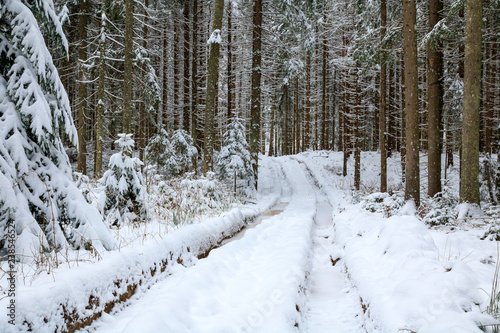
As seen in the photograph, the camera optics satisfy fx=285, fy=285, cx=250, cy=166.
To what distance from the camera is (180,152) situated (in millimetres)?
A: 17000

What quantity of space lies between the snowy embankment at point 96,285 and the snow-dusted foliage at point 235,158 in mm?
9825

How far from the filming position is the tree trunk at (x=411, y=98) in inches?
318

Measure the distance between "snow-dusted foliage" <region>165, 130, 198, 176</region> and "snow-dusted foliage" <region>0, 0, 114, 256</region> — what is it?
12.3 m

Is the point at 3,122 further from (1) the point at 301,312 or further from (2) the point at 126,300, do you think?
(1) the point at 301,312

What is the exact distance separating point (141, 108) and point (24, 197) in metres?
20.6

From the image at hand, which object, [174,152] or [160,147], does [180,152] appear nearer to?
[174,152]

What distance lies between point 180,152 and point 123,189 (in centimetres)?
1119

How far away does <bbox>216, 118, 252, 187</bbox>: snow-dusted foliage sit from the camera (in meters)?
15.1

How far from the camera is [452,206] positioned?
862 centimetres

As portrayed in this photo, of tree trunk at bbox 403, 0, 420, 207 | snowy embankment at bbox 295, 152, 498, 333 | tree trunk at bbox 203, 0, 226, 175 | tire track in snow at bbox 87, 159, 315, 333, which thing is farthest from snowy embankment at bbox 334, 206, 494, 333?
tree trunk at bbox 203, 0, 226, 175

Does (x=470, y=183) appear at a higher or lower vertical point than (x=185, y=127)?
lower

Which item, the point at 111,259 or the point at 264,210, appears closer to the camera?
the point at 111,259

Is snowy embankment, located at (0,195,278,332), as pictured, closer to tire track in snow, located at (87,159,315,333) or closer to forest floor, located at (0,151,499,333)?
forest floor, located at (0,151,499,333)

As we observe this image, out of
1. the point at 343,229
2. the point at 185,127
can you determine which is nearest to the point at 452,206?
the point at 343,229
